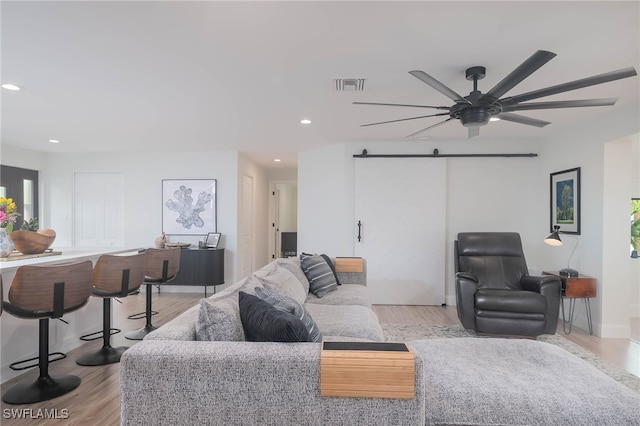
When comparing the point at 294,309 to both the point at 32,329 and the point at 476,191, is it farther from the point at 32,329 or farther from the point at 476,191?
the point at 476,191

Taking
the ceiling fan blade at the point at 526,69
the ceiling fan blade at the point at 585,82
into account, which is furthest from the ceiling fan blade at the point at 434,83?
the ceiling fan blade at the point at 585,82

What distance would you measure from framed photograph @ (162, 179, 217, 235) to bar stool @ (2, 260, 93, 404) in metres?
3.43

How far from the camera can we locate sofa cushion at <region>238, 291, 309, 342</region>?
54.9 inches

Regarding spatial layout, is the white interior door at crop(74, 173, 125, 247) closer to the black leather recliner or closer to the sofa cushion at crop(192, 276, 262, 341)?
the sofa cushion at crop(192, 276, 262, 341)

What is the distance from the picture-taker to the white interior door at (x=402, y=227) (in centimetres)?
507

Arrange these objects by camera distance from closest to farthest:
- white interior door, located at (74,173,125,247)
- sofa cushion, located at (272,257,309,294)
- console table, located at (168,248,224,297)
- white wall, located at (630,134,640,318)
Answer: sofa cushion, located at (272,257,309,294), white wall, located at (630,134,640,318), console table, located at (168,248,224,297), white interior door, located at (74,173,125,247)

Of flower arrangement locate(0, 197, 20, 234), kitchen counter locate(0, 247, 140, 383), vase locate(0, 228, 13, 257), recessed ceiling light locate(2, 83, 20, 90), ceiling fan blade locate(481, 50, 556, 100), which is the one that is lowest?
kitchen counter locate(0, 247, 140, 383)

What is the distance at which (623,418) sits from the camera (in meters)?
1.37

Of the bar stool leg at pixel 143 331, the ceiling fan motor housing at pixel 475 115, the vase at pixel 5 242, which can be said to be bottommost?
the bar stool leg at pixel 143 331

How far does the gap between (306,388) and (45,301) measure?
209cm

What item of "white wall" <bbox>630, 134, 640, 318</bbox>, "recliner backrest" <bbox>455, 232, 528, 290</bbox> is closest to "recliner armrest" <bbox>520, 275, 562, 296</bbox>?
"recliner backrest" <bbox>455, 232, 528, 290</bbox>

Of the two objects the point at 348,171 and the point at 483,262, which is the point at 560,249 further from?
the point at 348,171

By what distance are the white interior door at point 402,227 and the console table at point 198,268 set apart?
2341 mm

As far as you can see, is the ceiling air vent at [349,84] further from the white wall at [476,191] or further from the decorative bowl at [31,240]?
the decorative bowl at [31,240]
